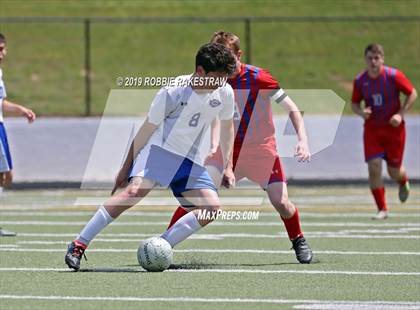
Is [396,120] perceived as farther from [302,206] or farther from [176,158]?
[176,158]

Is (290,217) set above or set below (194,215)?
below

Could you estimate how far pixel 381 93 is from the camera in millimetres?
13609

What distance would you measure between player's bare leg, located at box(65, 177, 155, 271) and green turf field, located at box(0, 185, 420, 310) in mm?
133

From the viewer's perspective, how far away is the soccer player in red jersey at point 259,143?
29.9 feet

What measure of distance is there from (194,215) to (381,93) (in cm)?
575

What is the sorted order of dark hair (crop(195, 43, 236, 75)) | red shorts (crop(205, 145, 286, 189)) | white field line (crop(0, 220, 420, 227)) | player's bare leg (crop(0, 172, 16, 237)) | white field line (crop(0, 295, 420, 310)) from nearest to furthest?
1. white field line (crop(0, 295, 420, 310))
2. dark hair (crop(195, 43, 236, 75))
3. red shorts (crop(205, 145, 286, 189))
4. player's bare leg (crop(0, 172, 16, 237))
5. white field line (crop(0, 220, 420, 227))

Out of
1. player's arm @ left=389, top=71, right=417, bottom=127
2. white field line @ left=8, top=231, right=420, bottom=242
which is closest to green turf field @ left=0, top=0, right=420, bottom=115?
player's arm @ left=389, top=71, right=417, bottom=127

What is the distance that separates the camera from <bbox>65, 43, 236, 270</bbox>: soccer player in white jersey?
8.24m

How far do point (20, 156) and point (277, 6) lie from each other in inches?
630

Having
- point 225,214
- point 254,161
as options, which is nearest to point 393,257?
point 254,161

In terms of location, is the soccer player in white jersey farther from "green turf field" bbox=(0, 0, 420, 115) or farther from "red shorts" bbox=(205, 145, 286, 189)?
"green turf field" bbox=(0, 0, 420, 115)

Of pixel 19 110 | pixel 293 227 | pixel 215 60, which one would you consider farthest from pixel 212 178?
pixel 19 110

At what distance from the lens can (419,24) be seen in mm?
30438

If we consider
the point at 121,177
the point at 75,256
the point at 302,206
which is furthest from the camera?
the point at 302,206
